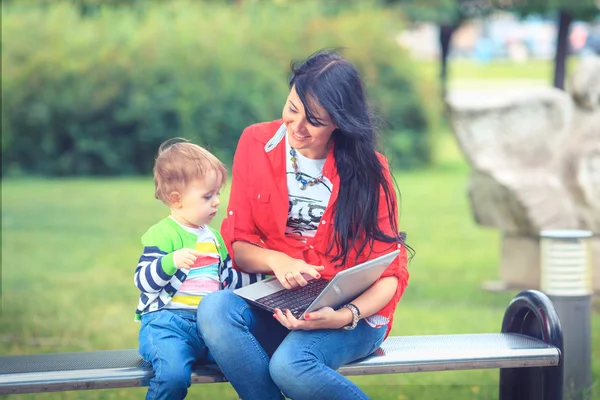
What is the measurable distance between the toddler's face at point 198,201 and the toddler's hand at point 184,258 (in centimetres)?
22

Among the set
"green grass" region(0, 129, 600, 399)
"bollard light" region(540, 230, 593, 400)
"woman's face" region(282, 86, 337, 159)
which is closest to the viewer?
"woman's face" region(282, 86, 337, 159)

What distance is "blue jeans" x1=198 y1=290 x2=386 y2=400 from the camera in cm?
304

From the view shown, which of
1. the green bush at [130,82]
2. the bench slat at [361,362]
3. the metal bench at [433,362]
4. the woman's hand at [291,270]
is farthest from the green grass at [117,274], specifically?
the woman's hand at [291,270]

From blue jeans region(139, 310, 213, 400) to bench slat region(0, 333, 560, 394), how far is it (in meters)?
0.06

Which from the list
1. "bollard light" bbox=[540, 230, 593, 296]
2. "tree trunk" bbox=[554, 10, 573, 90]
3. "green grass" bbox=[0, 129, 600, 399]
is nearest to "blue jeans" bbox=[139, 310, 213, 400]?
"green grass" bbox=[0, 129, 600, 399]

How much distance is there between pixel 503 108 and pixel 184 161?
4593 mm

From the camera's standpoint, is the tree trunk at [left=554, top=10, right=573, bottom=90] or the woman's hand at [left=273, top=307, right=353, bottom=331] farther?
the tree trunk at [left=554, top=10, right=573, bottom=90]

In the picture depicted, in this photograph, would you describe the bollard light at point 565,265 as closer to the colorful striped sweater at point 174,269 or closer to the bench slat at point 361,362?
the bench slat at point 361,362

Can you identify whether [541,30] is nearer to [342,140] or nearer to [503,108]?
[503,108]

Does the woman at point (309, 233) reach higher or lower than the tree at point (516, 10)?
lower

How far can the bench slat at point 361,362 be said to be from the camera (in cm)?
306

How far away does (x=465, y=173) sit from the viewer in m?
16.2

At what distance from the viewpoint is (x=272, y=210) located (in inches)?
134

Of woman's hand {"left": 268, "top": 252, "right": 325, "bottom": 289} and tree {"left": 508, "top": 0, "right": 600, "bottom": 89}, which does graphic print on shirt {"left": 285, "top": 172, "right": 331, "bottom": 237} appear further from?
tree {"left": 508, "top": 0, "right": 600, "bottom": 89}
